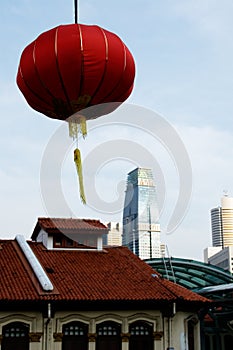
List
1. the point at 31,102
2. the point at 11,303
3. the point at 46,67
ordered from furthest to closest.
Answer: the point at 11,303 < the point at 31,102 < the point at 46,67

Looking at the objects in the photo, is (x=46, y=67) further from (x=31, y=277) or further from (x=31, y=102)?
(x=31, y=277)

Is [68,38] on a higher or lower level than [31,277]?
higher

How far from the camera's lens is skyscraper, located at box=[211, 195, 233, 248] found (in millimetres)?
162125

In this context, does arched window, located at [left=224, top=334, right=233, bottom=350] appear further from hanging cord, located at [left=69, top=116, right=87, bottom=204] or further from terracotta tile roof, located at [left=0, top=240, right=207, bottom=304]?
hanging cord, located at [left=69, top=116, right=87, bottom=204]

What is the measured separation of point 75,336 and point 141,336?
9.28ft

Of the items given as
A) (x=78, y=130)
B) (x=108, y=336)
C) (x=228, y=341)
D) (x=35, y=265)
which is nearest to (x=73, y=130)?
(x=78, y=130)

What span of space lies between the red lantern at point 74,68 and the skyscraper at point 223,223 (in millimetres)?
146709

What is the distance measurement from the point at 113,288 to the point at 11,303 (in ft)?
14.2

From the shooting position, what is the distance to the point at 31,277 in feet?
71.1

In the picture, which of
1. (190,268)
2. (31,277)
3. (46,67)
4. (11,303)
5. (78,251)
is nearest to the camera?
(46,67)

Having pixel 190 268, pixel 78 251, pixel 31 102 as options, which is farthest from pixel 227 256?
pixel 31 102

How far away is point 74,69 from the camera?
1141cm

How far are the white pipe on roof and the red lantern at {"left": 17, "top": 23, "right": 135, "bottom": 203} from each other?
9.20 metres

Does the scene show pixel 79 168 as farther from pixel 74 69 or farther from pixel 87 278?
pixel 87 278
